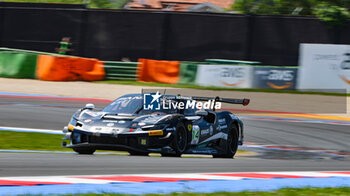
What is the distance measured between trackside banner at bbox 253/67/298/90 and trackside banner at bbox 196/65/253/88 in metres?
0.44

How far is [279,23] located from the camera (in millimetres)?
30125

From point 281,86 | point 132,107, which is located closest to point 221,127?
point 132,107

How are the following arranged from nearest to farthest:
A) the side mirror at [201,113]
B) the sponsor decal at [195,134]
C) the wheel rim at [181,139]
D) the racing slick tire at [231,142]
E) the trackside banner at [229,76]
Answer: the wheel rim at [181,139] < the sponsor decal at [195,134] < the side mirror at [201,113] < the racing slick tire at [231,142] < the trackside banner at [229,76]

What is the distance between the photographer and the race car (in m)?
9.13

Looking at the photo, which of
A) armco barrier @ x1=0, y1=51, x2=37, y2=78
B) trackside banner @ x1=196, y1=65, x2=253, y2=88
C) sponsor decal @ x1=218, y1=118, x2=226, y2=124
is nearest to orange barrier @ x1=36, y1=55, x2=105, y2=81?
armco barrier @ x1=0, y1=51, x2=37, y2=78

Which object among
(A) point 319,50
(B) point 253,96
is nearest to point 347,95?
(A) point 319,50

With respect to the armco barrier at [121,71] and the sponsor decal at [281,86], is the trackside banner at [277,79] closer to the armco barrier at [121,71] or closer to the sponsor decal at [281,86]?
the sponsor decal at [281,86]

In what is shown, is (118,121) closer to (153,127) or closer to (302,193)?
(153,127)

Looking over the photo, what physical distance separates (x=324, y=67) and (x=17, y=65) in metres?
13.3

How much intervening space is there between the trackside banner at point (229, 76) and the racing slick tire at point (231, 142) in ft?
43.0

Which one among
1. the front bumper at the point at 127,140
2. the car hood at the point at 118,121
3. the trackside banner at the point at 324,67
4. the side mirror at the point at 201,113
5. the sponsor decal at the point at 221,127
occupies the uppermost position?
the car hood at the point at 118,121

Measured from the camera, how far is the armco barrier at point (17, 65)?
2698 centimetres

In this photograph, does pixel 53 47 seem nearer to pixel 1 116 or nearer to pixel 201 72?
pixel 201 72

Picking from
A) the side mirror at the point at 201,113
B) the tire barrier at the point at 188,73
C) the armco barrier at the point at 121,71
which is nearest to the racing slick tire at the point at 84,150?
the side mirror at the point at 201,113
